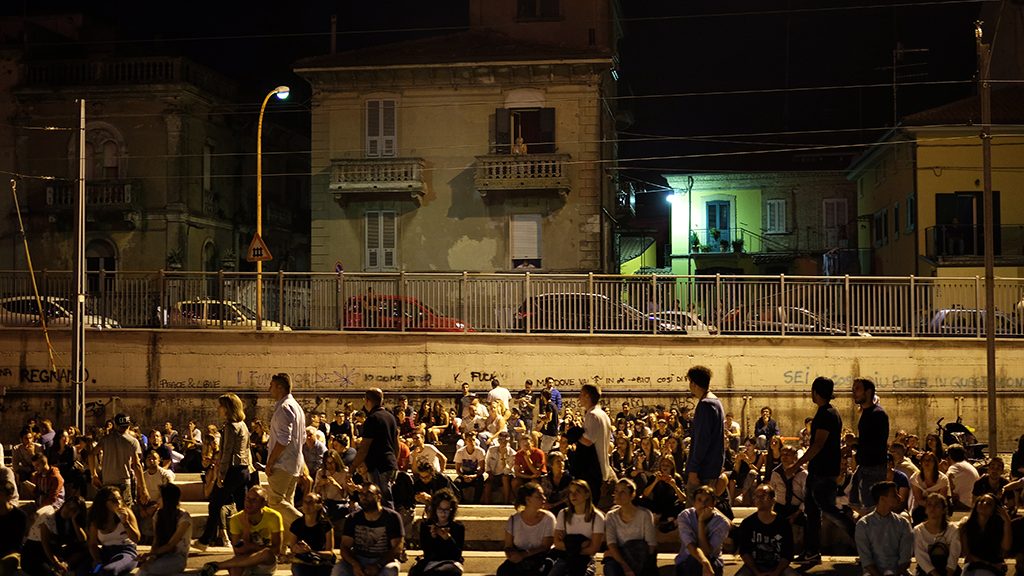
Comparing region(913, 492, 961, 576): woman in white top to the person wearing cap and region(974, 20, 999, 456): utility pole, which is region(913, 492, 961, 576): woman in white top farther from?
region(974, 20, 999, 456): utility pole

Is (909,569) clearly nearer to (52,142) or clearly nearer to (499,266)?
(499,266)

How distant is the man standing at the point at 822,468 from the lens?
41.3ft

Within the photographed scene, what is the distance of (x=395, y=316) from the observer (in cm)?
2723

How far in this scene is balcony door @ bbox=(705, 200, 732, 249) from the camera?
→ 170ft

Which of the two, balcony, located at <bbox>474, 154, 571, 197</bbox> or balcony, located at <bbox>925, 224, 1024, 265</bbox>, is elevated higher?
balcony, located at <bbox>474, 154, 571, 197</bbox>

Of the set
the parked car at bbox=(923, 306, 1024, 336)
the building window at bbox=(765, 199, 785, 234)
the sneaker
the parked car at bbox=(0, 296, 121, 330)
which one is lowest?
the sneaker

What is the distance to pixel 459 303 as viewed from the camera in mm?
27625

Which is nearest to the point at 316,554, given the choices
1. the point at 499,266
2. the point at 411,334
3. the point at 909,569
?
the point at 909,569

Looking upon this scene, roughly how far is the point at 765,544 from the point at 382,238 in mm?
27843

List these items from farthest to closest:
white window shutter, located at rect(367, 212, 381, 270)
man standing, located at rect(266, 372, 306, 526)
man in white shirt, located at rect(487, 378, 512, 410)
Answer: white window shutter, located at rect(367, 212, 381, 270)
man in white shirt, located at rect(487, 378, 512, 410)
man standing, located at rect(266, 372, 306, 526)

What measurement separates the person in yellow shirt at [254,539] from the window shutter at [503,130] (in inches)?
1027

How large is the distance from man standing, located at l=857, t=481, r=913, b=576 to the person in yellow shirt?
5.95 metres

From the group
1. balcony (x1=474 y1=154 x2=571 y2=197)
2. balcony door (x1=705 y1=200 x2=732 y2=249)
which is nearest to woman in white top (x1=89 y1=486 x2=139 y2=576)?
balcony (x1=474 y1=154 x2=571 y2=197)

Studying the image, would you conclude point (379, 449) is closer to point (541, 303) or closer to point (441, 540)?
point (441, 540)
